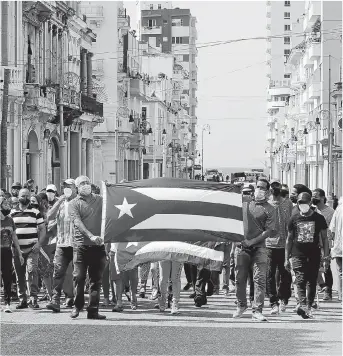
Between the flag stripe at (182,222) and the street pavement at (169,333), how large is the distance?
1.24 meters

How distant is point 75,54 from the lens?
177 ft

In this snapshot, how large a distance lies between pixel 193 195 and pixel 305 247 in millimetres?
1754

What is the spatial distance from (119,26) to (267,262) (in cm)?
6100

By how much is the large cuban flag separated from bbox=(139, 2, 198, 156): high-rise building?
15365cm

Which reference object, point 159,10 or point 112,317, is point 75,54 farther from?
point 159,10

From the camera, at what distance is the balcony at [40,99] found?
4203 centimetres

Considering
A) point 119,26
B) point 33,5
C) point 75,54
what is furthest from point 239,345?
point 119,26

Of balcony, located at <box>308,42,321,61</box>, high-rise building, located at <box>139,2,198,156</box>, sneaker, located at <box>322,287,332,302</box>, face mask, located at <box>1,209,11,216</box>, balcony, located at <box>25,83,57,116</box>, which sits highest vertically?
high-rise building, located at <box>139,2,198,156</box>

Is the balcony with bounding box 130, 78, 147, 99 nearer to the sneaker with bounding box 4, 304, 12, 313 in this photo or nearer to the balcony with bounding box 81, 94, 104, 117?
the balcony with bounding box 81, 94, 104, 117

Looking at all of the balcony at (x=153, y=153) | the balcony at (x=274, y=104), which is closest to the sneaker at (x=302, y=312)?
the balcony at (x=153, y=153)

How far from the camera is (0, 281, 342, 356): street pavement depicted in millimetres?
12258

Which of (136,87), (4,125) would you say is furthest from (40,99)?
(136,87)

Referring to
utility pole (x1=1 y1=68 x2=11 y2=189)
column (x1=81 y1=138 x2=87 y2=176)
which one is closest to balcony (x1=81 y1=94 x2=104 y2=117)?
column (x1=81 y1=138 x2=87 y2=176)

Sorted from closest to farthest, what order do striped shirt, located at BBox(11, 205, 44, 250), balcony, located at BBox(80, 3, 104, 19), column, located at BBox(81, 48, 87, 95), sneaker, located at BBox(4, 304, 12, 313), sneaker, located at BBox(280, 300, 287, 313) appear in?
sneaker, located at BBox(4, 304, 12, 313) → sneaker, located at BBox(280, 300, 287, 313) → striped shirt, located at BBox(11, 205, 44, 250) → column, located at BBox(81, 48, 87, 95) → balcony, located at BBox(80, 3, 104, 19)
